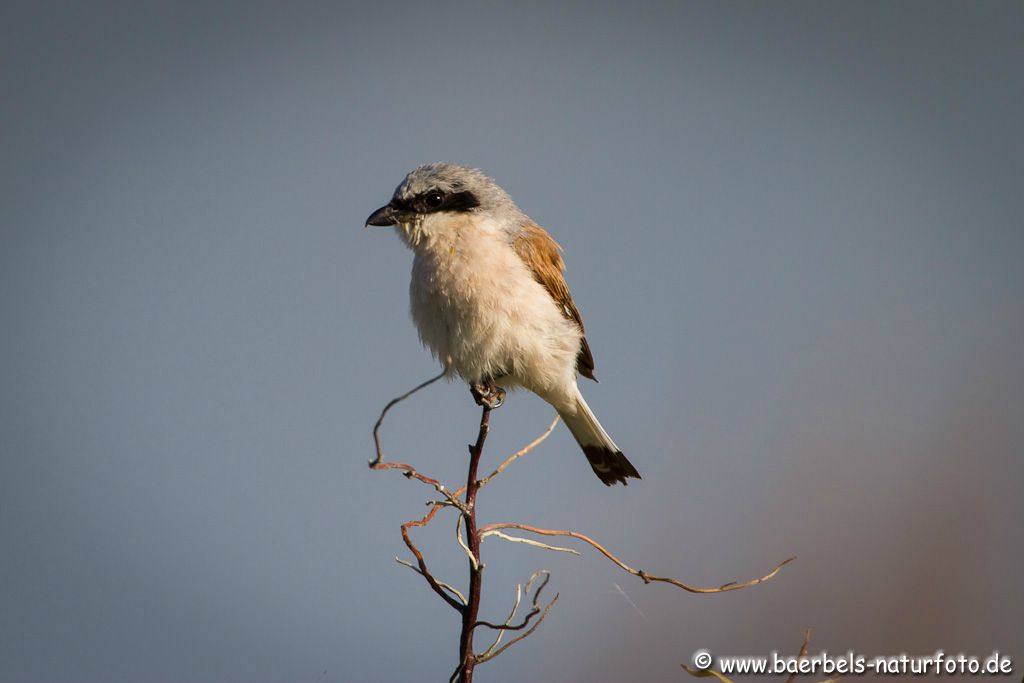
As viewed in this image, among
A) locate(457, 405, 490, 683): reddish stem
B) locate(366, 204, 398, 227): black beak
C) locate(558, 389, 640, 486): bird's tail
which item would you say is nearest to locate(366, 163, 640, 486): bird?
locate(366, 204, 398, 227): black beak

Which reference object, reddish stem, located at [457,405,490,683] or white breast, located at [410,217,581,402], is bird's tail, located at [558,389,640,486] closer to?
white breast, located at [410,217,581,402]

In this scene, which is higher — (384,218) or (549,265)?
(384,218)

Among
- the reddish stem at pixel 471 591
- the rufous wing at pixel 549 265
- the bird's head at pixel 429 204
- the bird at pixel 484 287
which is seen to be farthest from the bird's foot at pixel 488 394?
the reddish stem at pixel 471 591

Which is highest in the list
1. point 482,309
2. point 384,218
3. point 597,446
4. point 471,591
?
point 384,218

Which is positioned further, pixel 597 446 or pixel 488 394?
pixel 597 446

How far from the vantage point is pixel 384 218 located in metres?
2.92

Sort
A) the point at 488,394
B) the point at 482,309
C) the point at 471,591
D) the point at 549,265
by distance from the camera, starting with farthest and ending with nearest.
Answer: the point at 549,265 → the point at 488,394 → the point at 482,309 → the point at 471,591

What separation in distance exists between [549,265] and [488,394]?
1.69 feet

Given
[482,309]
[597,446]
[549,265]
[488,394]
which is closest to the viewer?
[482,309]

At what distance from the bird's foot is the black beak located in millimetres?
588

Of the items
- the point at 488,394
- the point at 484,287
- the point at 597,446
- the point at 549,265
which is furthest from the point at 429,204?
the point at 597,446

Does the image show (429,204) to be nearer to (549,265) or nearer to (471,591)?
(549,265)

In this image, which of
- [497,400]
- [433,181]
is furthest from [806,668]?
[433,181]

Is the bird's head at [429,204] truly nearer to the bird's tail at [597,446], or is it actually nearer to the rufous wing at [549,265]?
the rufous wing at [549,265]
